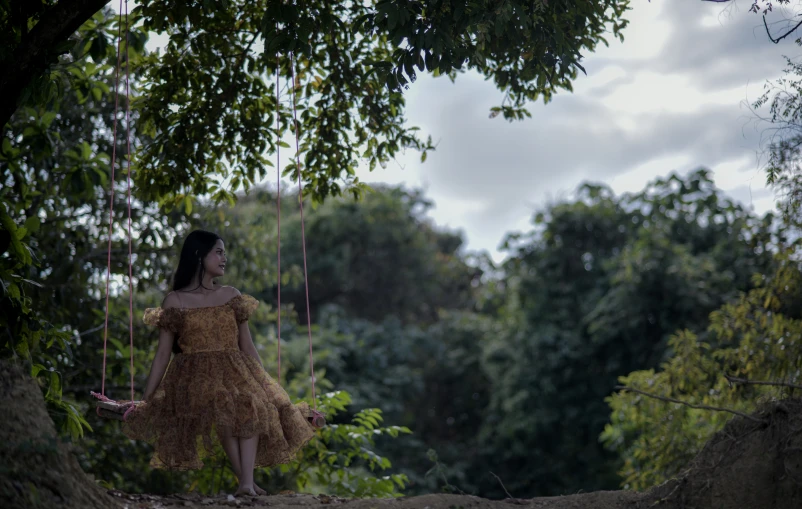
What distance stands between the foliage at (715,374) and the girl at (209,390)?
3951 millimetres

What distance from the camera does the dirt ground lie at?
11.3ft

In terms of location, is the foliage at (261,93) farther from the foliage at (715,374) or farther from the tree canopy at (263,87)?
the foliage at (715,374)

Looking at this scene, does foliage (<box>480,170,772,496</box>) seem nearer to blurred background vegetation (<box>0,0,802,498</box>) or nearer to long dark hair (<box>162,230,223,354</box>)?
blurred background vegetation (<box>0,0,802,498</box>)

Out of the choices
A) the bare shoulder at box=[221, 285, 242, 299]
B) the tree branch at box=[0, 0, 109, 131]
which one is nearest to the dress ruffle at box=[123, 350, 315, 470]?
the bare shoulder at box=[221, 285, 242, 299]

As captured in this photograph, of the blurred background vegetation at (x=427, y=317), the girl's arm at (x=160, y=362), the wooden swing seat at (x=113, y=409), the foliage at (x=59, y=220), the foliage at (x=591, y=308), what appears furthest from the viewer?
the foliage at (x=591, y=308)

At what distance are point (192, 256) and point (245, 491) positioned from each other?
1.37m

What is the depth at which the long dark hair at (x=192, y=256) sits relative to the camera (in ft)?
17.0

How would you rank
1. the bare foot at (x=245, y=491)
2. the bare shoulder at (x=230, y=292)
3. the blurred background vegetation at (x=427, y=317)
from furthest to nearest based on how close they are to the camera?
the blurred background vegetation at (x=427, y=317)
the bare shoulder at (x=230, y=292)
the bare foot at (x=245, y=491)

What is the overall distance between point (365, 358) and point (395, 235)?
4.62 metres

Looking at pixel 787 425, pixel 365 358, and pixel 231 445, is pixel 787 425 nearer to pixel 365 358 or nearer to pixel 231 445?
pixel 231 445

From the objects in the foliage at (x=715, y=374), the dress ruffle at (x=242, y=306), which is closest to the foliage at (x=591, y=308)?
the foliage at (x=715, y=374)

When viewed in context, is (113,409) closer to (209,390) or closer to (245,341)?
(209,390)

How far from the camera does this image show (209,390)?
498 centimetres

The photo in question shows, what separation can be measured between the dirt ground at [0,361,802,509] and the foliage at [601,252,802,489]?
9.11 feet
